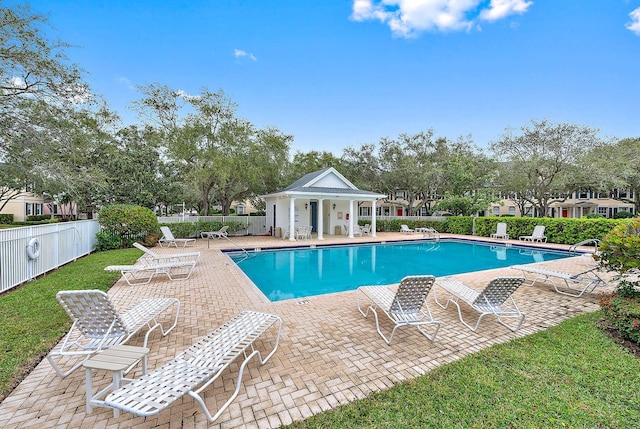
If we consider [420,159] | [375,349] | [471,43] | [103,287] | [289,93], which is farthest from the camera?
[420,159]

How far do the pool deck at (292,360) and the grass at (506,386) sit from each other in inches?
8.2

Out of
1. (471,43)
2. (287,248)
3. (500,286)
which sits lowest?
(287,248)

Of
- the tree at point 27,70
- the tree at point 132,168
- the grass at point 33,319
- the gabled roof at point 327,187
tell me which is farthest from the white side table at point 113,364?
the tree at point 132,168

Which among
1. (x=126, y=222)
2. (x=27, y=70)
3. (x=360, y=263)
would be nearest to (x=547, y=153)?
(x=360, y=263)

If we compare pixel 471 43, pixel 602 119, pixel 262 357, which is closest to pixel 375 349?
pixel 262 357

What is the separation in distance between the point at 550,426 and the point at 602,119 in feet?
88.9

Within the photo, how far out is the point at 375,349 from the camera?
377 cm

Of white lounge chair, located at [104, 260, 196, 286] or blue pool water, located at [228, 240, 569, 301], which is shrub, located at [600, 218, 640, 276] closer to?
blue pool water, located at [228, 240, 569, 301]

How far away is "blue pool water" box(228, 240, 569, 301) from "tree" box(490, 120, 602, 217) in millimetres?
10607

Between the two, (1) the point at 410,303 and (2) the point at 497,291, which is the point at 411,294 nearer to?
(1) the point at 410,303

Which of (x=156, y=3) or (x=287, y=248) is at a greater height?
(x=156, y=3)

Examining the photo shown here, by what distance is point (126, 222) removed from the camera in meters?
13.2

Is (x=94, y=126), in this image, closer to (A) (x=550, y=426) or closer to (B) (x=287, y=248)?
(B) (x=287, y=248)

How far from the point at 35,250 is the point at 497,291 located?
10262 mm
